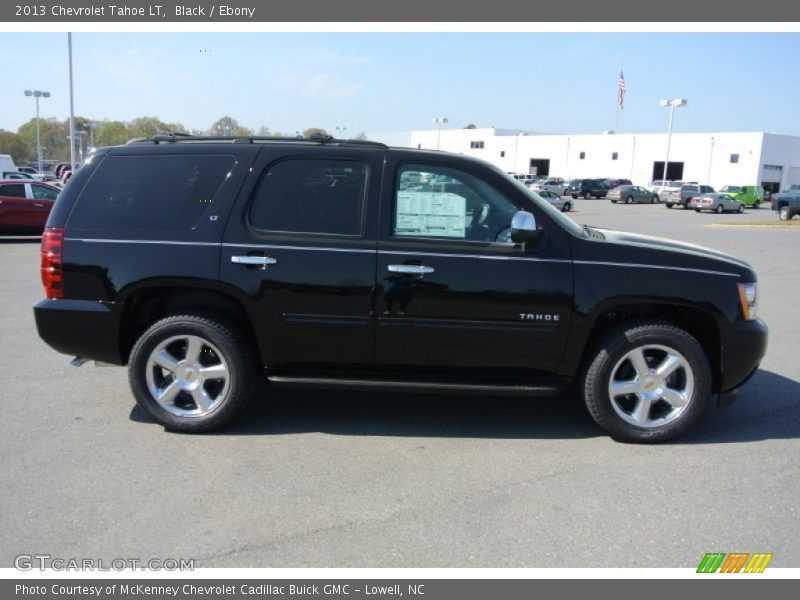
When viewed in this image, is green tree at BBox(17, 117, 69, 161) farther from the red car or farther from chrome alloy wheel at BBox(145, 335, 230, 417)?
chrome alloy wheel at BBox(145, 335, 230, 417)

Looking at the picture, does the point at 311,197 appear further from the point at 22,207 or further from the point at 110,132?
the point at 110,132

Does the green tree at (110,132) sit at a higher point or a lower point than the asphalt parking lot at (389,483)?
higher

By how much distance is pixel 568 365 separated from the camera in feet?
14.4

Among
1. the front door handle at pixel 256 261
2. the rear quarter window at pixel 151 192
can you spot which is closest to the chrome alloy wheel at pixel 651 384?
the front door handle at pixel 256 261

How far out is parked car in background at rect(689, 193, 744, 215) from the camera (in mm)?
40844

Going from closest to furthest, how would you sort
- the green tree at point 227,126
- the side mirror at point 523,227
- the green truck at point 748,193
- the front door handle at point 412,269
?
the side mirror at point 523,227 → the front door handle at point 412,269 → the green tree at point 227,126 → the green truck at point 748,193

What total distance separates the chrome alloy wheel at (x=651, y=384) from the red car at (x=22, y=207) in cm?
1633

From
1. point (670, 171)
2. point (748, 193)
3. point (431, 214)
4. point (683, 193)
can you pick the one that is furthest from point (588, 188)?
point (431, 214)

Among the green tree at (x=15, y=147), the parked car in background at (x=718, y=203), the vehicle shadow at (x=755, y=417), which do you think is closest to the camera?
the vehicle shadow at (x=755, y=417)

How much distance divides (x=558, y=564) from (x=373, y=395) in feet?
8.24

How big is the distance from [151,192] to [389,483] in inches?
102

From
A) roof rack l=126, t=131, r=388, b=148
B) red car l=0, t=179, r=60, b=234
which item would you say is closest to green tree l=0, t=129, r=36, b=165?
red car l=0, t=179, r=60, b=234

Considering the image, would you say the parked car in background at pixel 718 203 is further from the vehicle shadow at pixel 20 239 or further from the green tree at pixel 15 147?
the green tree at pixel 15 147

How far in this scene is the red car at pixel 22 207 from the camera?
1645 centimetres
